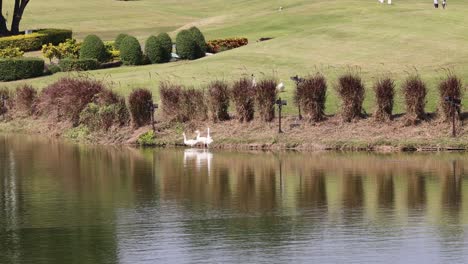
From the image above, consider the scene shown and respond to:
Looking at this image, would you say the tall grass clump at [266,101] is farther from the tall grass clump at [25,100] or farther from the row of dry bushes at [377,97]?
the tall grass clump at [25,100]

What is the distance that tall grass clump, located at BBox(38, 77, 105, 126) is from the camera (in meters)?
44.0

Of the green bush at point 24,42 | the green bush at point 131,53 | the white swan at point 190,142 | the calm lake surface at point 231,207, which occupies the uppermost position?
the green bush at point 24,42

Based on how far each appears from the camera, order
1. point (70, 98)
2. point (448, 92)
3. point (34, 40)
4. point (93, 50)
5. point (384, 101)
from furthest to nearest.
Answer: point (34, 40)
point (93, 50)
point (70, 98)
point (384, 101)
point (448, 92)

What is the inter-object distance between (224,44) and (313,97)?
2497cm

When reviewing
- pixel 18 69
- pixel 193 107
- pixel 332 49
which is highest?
pixel 332 49

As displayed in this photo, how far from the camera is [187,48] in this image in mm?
60969

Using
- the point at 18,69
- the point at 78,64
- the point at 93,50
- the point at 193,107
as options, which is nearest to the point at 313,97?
the point at 193,107

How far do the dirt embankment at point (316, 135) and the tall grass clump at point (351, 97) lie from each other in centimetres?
36

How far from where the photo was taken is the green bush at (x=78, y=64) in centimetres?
5893

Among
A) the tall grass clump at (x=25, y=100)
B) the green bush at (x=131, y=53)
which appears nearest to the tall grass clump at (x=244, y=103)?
the tall grass clump at (x=25, y=100)

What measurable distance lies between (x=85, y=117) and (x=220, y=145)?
6.83 m

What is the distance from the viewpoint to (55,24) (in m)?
91.3

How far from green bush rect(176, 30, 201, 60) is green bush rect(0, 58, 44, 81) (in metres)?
7.39

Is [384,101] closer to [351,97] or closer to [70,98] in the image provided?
[351,97]
